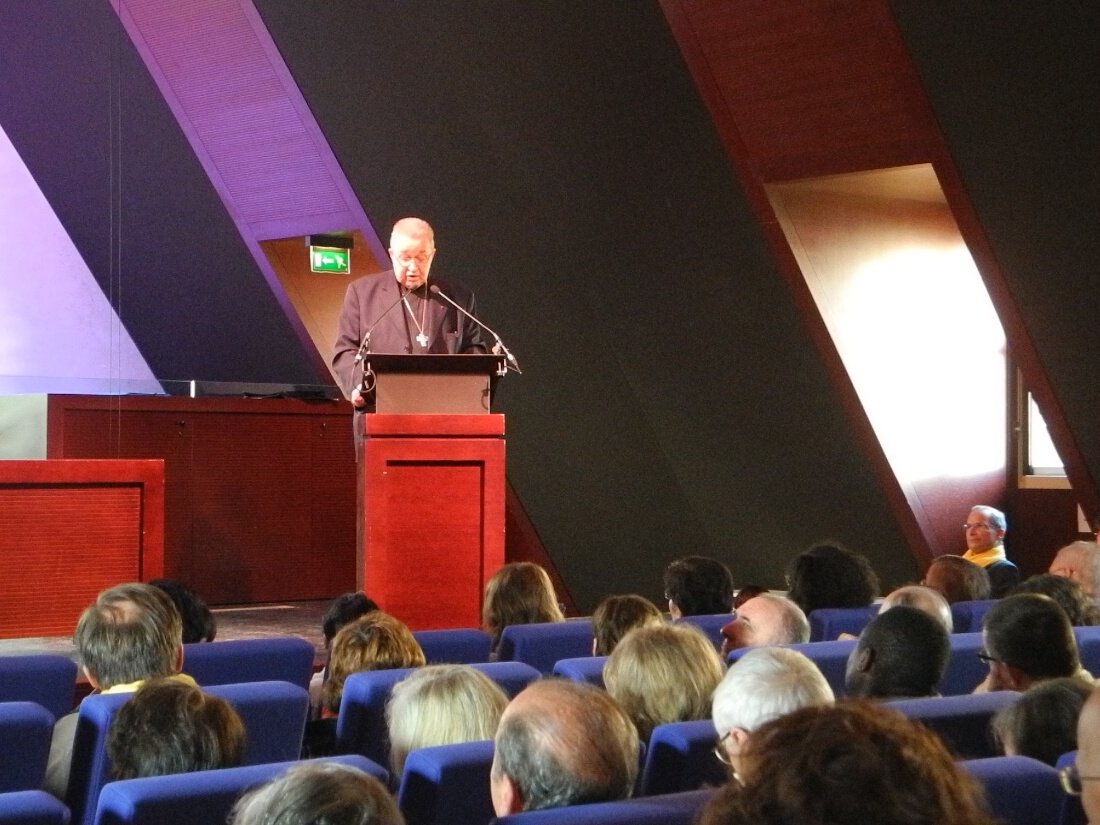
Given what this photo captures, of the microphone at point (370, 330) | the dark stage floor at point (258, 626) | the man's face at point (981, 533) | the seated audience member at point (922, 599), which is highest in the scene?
the microphone at point (370, 330)

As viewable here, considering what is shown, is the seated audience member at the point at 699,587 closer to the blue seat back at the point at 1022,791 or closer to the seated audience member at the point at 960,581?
the seated audience member at the point at 960,581

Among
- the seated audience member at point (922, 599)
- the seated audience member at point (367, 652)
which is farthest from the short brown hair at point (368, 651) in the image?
the seated audience member at point (922, 599)

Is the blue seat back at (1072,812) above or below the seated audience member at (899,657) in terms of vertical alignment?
below

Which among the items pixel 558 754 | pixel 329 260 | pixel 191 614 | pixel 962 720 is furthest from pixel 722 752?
pixel 329 260

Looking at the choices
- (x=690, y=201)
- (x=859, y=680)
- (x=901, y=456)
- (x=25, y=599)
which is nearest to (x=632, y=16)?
(x=690, y=201)

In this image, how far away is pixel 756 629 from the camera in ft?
11.1

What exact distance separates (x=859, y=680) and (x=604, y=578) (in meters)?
5.04

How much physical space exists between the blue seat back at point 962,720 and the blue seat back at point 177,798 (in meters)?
0.93

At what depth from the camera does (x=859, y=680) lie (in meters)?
2.72

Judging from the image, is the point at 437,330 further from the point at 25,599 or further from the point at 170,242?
the point at 170,242

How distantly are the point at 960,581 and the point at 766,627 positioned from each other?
1.18 metres

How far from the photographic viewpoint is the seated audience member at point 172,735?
2.12 m

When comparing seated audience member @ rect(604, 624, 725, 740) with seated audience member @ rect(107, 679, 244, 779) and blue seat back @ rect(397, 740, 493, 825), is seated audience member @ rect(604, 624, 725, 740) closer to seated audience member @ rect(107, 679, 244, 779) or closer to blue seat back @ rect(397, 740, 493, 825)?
blue seat back @ rect(397, 740, 493, 825)

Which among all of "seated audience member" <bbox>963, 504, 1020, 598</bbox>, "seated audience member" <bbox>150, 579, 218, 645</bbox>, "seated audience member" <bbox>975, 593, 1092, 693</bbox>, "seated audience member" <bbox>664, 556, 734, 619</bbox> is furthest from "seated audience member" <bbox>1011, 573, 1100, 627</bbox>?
"seated audience member" <bbox>150, 579, 218, 645</bbox>
